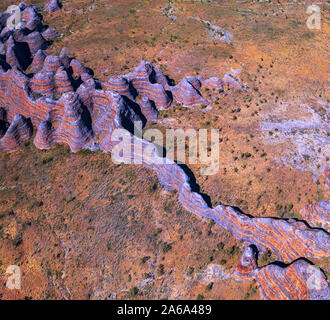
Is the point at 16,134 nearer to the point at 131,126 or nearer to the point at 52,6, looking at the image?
the point at 131,126

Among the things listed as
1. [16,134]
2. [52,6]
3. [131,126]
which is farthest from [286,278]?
[52,6]

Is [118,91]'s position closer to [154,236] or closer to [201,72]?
[201,72]

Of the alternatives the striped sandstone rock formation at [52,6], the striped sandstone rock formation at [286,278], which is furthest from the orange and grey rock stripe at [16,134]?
the striped sandstone rock formation at [52,6]

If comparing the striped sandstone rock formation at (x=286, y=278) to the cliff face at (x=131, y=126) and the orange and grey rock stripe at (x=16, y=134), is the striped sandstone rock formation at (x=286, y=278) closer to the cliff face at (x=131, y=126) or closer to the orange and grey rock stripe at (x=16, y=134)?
the cliff face at (x=131, y=126)

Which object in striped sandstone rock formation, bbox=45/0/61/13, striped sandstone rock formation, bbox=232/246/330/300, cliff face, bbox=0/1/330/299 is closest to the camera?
striped sandstone rock formation, bbox=232/246/330/300

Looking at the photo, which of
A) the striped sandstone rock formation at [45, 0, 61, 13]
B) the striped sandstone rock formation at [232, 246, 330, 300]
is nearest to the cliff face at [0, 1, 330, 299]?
the striped sandstone rock formation at [232, 246, 330, 300]

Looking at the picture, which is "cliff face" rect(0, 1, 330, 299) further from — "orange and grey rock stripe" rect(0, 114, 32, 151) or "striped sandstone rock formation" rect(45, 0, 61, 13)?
"striped sandstone rock formation" rect(45, 0, 61, 13)
